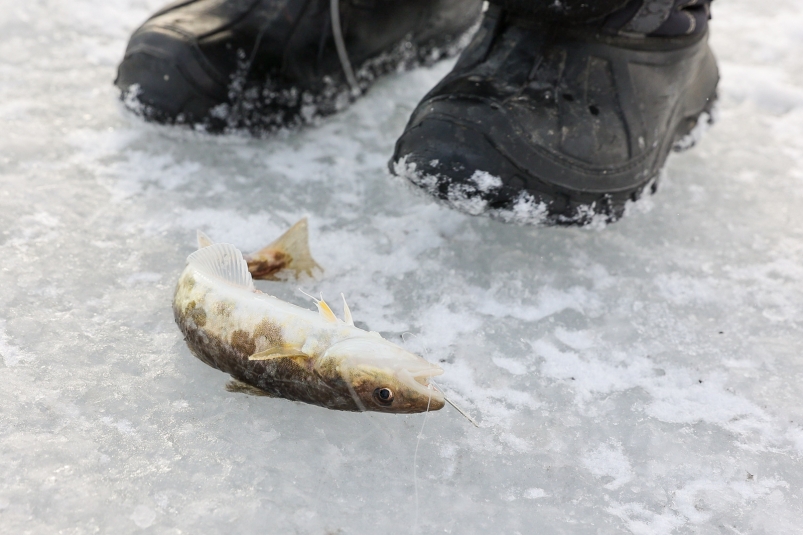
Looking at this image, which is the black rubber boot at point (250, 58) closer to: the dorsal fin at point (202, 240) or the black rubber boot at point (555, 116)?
the black rubber boot at point (555, 116)

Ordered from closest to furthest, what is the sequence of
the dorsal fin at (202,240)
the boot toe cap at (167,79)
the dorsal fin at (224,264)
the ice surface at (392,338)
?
1. the ice surface at (392,338)
2. the dorsal fin at (224,264)
3. the dorsal fin at (202,240)
4. the boot toe cap at (167,79)

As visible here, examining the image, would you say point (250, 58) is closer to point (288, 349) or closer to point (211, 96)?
point (211, 96)

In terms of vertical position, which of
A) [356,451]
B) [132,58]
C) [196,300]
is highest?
[132,58]

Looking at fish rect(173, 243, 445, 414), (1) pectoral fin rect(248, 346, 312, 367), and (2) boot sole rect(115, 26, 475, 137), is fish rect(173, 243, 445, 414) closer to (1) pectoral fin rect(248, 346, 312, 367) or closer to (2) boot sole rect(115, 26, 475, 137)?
(1) pectoral fin rect(248, 346, 312, 367)

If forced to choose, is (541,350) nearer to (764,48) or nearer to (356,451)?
(356,451)

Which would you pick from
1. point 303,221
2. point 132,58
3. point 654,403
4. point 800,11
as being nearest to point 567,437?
point 654,403

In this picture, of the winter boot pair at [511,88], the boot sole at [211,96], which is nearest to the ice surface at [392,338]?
the boot sole at [211,96]
